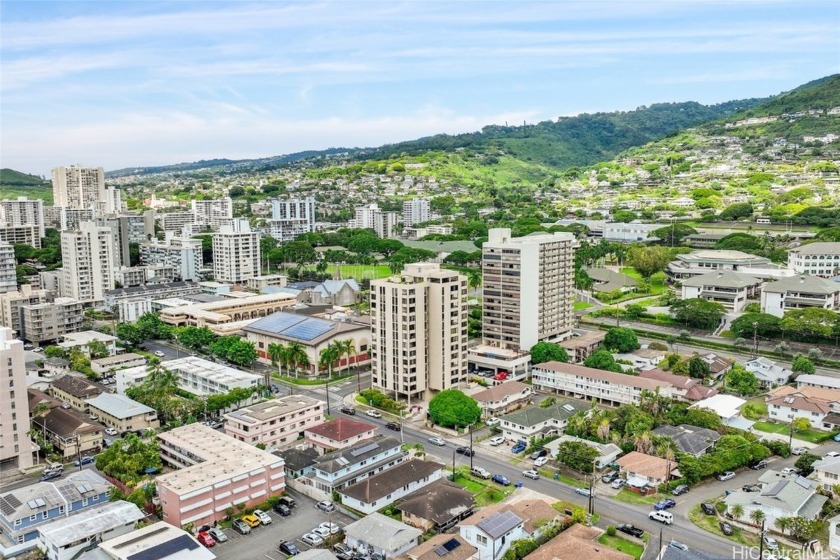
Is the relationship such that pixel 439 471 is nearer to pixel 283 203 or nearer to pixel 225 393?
pixel 225 393

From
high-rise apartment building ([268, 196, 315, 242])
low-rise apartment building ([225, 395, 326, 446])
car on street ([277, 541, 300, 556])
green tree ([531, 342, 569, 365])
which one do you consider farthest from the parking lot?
high-rise apartment building ([268, 196, 315, 242])

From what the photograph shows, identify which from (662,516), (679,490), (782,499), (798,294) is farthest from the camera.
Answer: (798,294)

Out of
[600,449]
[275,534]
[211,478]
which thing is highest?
[211,478]

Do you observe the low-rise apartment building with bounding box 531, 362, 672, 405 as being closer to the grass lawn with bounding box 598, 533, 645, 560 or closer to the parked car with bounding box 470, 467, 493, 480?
the parked car with bounding box 470, 467, 493, 480

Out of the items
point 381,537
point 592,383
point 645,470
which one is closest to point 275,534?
point 381,537

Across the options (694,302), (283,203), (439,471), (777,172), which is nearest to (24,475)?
(439,471)

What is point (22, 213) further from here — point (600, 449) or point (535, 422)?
point (600, 449)
